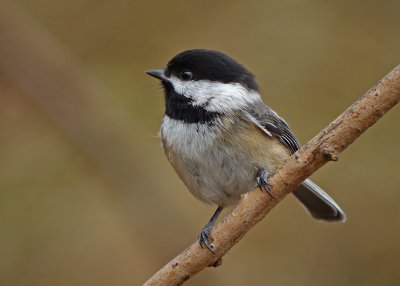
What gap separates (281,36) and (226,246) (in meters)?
2.30

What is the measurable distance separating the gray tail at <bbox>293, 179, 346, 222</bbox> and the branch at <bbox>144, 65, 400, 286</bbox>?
1.14m

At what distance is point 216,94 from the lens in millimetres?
3355

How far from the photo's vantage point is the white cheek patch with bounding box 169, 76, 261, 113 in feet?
10.9

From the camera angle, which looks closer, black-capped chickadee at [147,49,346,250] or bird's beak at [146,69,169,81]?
black-capped chickadee at [147,49,346,250]

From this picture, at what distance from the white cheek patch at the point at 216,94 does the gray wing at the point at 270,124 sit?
64mm

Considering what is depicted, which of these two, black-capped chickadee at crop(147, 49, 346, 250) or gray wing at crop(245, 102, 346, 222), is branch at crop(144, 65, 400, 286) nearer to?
black-capped chickadee at crop(147, 49, 346, 250)

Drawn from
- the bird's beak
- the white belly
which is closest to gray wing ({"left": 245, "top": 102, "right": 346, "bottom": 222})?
the white belly

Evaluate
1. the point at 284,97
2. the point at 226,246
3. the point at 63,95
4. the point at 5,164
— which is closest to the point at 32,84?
the point at 63,95

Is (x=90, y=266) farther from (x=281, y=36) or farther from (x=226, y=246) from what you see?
(x=281, y=36)

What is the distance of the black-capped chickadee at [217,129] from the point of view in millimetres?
3250

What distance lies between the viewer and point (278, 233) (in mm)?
4297

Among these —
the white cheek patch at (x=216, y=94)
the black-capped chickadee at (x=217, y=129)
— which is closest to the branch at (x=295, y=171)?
the black-capped chickadee at (x=217, y=129)

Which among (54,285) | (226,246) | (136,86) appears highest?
(226,246)

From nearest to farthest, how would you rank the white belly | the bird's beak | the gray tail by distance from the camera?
the white belly, the bird's beak, the gray tail
